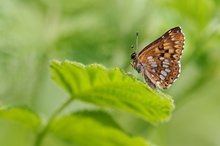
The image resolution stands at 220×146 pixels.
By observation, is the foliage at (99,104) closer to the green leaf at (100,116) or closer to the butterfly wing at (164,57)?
the green leaf at (100,116)

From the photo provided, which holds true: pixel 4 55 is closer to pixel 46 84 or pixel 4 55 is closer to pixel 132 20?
pixel 46 84

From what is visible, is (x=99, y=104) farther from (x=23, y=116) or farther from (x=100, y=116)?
(x=23, y=116)

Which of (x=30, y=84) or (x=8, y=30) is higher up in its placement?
(x=8, y=30)

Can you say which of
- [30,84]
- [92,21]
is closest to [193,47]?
[92,21]

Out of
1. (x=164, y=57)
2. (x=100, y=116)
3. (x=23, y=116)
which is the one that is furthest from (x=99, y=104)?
(x=164, y=57)

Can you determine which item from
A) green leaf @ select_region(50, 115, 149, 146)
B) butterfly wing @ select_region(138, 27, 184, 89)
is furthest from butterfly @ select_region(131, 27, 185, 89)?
green leaf @ select_region(50, 115, 149, 146)

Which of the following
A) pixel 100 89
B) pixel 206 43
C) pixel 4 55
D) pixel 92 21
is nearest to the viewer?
pixel 100 89
